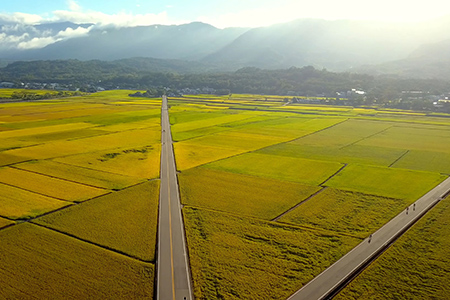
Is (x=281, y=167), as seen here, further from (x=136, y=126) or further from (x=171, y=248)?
(x=136, y=126)

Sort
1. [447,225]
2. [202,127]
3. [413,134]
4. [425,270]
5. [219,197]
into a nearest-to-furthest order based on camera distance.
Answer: [425,270], [447,225], [219,197], [413,134], [202,127]

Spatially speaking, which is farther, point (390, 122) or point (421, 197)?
point (390, 122)

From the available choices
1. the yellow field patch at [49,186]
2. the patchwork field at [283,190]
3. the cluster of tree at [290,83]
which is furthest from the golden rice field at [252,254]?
the cluster of tree at [290,83]

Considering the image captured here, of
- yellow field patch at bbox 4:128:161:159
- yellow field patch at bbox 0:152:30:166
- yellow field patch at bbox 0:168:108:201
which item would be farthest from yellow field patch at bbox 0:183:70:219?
yellow field patch at bbox 4:128:161:159

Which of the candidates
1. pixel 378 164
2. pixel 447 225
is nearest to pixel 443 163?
pixel 378 164

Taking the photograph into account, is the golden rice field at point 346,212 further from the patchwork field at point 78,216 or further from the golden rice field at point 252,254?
the patchwork field at point 78,216

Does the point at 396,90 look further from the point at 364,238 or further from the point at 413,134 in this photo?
the point at 364,238
